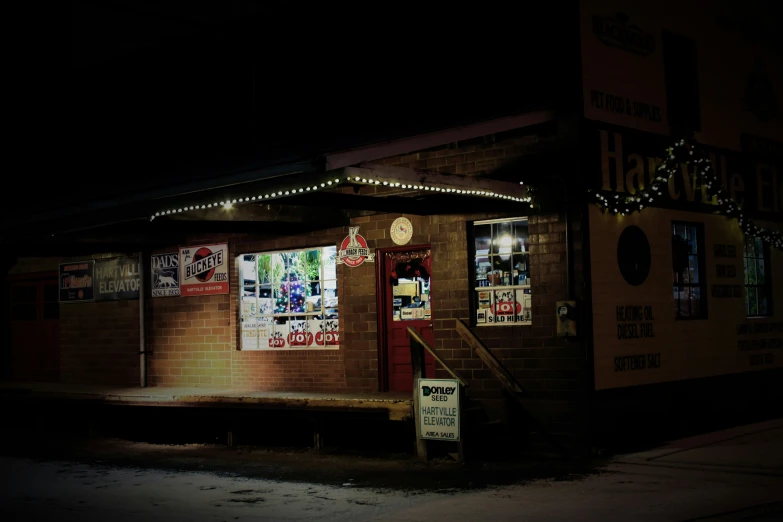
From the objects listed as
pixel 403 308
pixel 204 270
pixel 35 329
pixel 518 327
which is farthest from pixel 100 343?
pixel 518 327

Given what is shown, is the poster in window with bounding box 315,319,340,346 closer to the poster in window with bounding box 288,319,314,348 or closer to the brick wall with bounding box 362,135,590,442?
the poster in window with bounding box 288,319,314,348

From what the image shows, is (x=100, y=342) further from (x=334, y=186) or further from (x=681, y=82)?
(x=681, y=82)

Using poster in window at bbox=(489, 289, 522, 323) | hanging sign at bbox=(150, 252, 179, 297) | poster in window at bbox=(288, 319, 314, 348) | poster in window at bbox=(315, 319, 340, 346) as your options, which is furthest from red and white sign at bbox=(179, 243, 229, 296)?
poster in window at bbox=(489, 289, 522, 323)

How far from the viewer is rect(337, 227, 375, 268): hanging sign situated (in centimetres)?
1400

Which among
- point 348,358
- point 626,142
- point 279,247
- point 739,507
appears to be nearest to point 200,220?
point 279,247

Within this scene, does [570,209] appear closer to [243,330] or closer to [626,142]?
[626,142]

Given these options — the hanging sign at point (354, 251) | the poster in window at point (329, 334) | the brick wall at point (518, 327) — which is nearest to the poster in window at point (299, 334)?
the poster in window at point (329, 334)

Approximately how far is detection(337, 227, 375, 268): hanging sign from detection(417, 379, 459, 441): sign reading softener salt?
9.25 ft

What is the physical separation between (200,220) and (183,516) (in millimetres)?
5309

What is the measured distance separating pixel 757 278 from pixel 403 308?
6.20 m

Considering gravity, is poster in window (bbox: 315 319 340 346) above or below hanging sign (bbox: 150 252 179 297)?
below

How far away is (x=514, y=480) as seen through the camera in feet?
34.1

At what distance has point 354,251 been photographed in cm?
1410

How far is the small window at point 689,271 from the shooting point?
1365 centimetres
